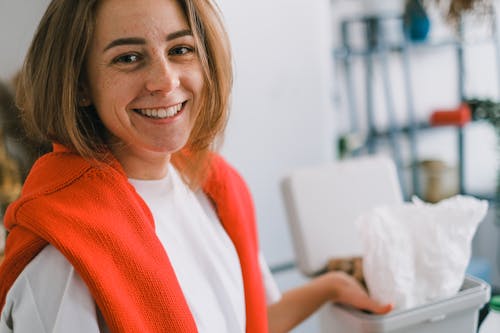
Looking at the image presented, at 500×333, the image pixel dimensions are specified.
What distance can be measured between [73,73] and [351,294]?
0.57 m

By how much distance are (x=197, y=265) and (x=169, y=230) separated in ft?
0.23

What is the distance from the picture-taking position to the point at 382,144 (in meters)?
3.40

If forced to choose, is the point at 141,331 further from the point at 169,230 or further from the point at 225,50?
the point at 225,50

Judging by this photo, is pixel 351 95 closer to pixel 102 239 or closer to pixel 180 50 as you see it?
pixel 180 50

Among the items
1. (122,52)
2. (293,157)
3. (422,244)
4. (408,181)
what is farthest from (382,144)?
(122,52)

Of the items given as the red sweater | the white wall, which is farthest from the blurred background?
the red sweater

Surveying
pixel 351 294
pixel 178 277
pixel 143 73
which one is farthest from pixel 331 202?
pixel 143 73

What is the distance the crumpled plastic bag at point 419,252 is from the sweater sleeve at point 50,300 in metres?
0.46

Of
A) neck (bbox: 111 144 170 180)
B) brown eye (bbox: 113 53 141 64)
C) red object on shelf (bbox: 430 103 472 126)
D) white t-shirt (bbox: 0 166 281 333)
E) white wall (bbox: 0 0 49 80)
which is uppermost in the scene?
white wall (bbox: 0 0 49 80)

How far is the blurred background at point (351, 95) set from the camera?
1.64 m

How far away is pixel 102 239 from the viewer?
25.2 inches

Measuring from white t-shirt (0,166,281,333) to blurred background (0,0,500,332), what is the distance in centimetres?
48

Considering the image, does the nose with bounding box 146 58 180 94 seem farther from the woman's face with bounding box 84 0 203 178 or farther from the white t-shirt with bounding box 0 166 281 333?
the white t-shirt with bounding box 0 166 281 333

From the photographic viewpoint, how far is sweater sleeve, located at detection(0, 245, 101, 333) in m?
0.59
